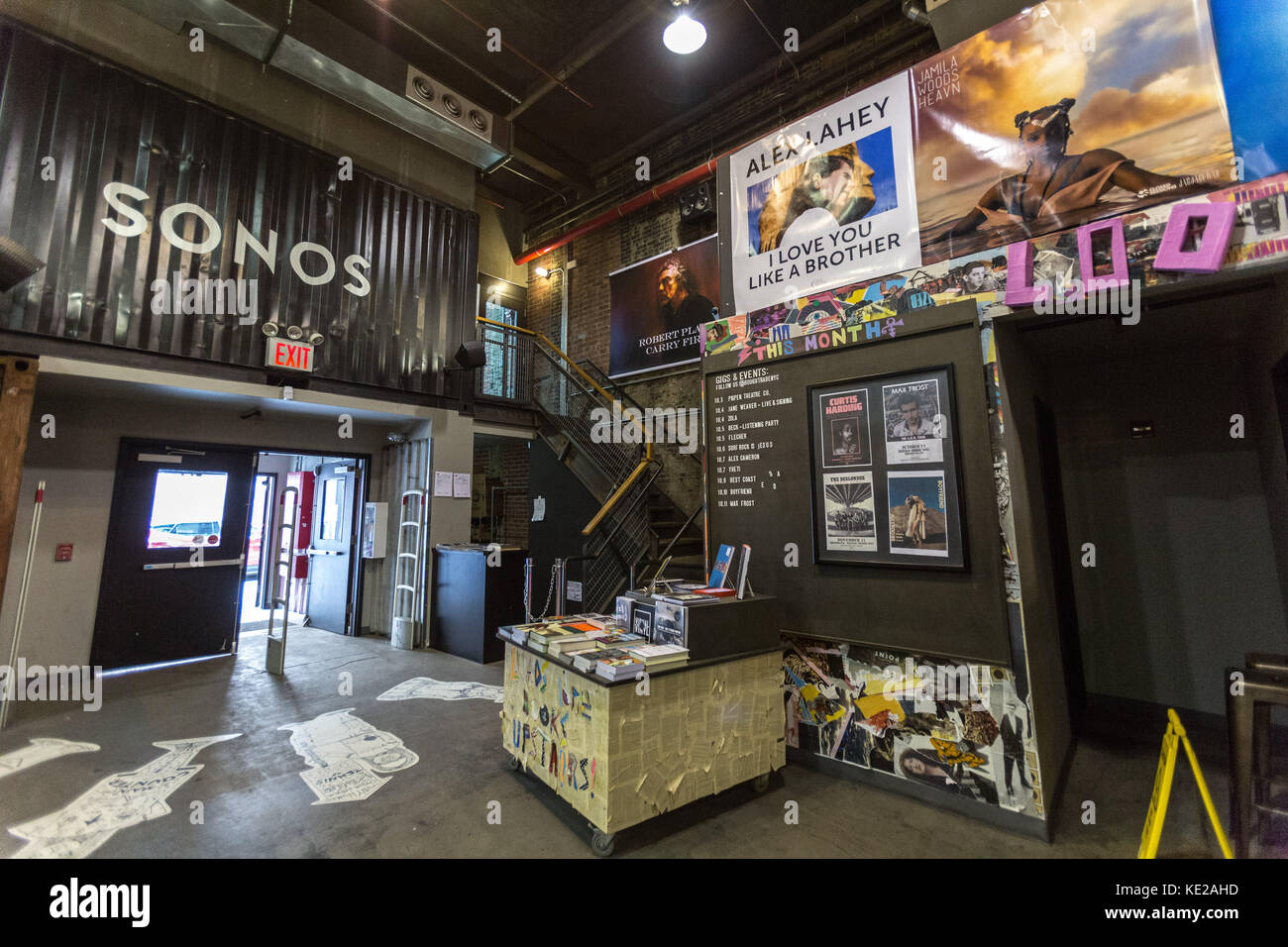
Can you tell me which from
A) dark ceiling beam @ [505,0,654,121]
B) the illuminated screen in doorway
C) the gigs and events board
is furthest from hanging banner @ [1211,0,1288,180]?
the illuminated screen in doorway

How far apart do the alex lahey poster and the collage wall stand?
14 millimetres

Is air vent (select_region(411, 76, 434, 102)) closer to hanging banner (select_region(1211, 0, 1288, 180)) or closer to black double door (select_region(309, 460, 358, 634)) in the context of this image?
black double door (select_region(309, 460, 358, 634))

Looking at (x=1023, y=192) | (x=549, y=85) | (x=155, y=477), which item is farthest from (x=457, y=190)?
(x=1023, y=192)

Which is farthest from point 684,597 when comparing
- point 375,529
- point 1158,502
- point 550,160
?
point 550,160

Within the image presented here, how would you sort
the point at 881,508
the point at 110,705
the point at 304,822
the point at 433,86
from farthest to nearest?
the point at 433,86 → the point at 110,705 → the point at 881,508 → the point at 304,822

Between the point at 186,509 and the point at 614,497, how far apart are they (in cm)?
468

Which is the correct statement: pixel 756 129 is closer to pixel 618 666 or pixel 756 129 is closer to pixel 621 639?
pixel 621 639

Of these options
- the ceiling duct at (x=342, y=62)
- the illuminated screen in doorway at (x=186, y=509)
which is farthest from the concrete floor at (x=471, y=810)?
the ceiling duct at (x=342, y=62)

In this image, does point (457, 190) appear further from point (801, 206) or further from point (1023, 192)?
point (1023, 192)

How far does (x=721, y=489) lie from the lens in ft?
11.4

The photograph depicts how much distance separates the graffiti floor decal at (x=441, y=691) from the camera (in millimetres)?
4316

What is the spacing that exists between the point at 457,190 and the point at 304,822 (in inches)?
300

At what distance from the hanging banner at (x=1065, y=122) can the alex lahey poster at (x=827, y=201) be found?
0.12m

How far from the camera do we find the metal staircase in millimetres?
6117
